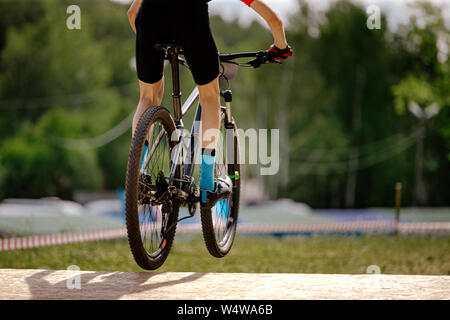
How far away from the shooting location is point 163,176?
2820 mm

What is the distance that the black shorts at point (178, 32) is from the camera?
279cm

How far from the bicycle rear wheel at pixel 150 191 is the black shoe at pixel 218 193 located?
0.18m

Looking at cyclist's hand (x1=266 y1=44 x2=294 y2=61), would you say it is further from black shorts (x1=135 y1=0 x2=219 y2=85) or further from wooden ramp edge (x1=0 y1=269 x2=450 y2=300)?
wooden ramp edge (x1=0 y1=269 x2=450 y2=300)

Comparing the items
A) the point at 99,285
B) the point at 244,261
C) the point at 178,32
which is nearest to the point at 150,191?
the point at 99,285

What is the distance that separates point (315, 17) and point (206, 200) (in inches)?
1015

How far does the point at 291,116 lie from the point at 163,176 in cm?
2497

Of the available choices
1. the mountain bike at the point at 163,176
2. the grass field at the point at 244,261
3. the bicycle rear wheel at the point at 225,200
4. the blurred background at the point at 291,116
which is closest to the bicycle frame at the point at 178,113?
the mountain bike at the point at 163,176

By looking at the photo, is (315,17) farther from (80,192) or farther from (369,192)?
(80,192)

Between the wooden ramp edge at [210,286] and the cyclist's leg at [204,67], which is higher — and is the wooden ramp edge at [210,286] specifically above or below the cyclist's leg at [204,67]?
below

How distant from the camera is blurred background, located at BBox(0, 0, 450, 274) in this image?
1009 inches

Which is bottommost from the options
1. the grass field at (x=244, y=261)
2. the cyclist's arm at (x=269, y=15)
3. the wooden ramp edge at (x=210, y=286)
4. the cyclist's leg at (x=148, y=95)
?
the grass field at (x=244, y=261)

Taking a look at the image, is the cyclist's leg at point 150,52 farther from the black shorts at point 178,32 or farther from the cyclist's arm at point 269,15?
the cyclist's arm at point 269,15

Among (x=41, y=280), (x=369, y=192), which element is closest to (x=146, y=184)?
(x=41, y=280)

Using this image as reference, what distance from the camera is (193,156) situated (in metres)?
3.04
